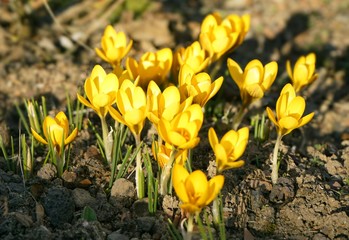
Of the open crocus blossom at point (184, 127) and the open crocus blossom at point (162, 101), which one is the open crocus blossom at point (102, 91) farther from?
the open crocus blossom at point (184, 127)

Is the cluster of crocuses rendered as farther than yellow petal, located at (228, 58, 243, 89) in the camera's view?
No

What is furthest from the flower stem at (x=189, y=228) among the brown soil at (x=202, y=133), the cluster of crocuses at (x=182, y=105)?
the brown soil at (x=202, y=133)

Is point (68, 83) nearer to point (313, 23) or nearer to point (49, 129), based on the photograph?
point (49, 129)

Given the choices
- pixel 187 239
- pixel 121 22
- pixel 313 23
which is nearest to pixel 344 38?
pixel 313 23

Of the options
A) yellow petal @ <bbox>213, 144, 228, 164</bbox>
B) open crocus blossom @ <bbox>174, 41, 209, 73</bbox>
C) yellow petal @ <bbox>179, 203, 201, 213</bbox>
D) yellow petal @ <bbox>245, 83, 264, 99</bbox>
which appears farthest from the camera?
open crocus blossom @ <bbox>174, 41, 209, 73</bbox>

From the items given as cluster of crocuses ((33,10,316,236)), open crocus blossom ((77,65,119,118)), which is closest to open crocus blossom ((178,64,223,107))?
cluster of crocuses ((33,10,316,236))

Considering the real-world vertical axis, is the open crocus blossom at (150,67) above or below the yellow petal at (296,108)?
above

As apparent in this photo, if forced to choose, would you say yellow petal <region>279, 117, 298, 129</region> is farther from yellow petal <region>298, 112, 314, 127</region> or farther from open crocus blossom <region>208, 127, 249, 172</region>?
open crocus blossom <region>208, 127, 249, 172</region>

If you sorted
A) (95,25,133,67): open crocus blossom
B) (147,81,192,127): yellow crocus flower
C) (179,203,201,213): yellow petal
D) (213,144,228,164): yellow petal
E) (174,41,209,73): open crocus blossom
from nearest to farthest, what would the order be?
(179,203,201,213): yellow petal < (213,144,228,164): yellow petal < (147,81,192,127): yellow crocus flower < (174,41,209,73): open crocus blossom < (95,25,133,67): open crocus blossom
